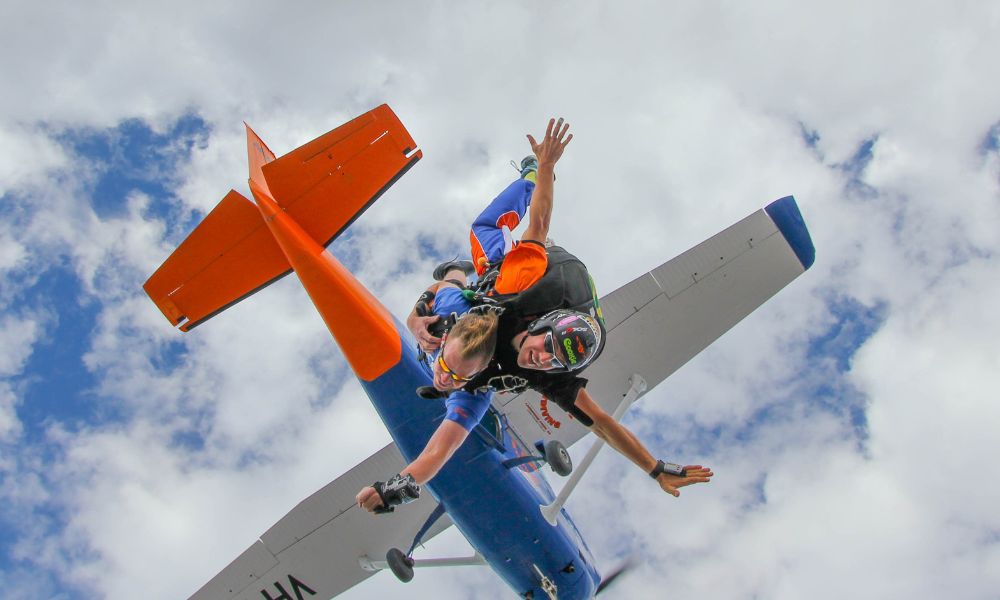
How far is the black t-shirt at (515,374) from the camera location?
4.49 m

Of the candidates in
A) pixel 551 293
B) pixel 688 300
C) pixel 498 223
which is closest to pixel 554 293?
pixel 551 293

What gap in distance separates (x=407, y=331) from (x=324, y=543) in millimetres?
4209

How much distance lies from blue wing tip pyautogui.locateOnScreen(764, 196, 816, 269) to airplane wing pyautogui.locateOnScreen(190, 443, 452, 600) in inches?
227

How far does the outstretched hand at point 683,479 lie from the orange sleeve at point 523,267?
1.70 meters

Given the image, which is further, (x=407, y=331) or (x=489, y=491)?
(x=407, y=331)

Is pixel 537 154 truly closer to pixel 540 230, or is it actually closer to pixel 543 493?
pixel 540 230

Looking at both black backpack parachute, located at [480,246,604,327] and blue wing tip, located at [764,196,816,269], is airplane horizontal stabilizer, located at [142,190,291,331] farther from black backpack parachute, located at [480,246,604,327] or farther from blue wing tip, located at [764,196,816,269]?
blue wing tip, located at [764,196,816,269]

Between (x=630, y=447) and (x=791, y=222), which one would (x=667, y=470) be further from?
(x=791, y=222)

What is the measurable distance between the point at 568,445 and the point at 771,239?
402 centimetres

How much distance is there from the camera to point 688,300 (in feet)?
30.9

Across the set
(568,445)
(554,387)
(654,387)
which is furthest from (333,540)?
(554,387)

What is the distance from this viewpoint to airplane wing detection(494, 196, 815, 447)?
904 cm

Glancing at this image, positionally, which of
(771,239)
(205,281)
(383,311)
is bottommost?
(771,239)

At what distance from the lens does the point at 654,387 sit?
9.88 meters
